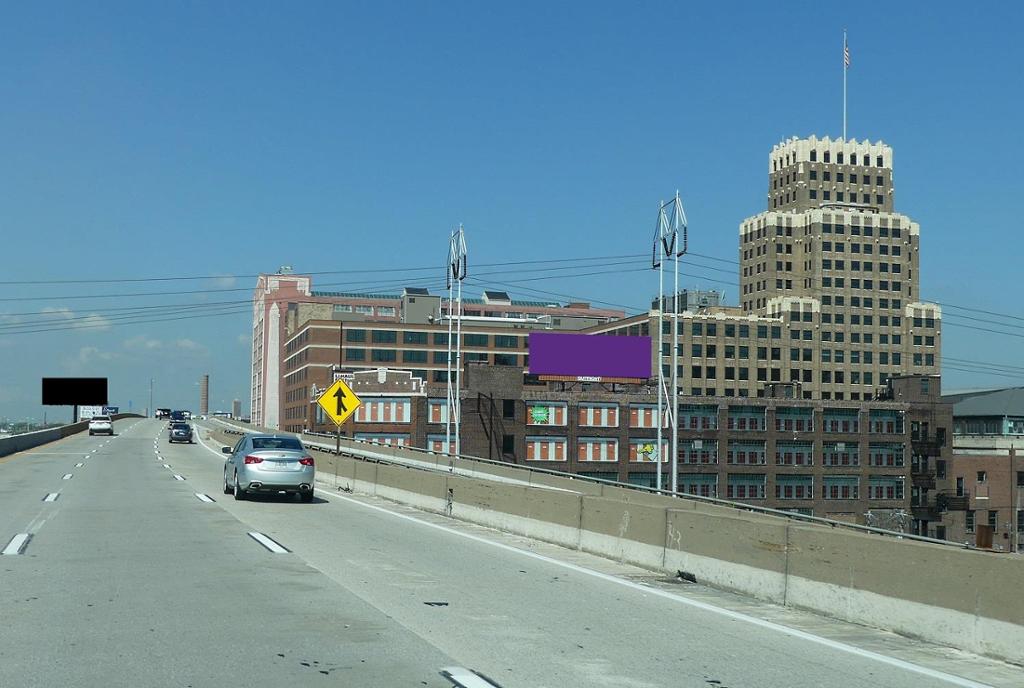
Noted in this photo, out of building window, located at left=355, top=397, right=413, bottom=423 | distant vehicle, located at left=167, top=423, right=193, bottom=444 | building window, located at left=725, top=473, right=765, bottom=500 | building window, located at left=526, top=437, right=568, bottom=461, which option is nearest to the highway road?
distant vehicle, located at left=167, top=423, right=193, bottom=444

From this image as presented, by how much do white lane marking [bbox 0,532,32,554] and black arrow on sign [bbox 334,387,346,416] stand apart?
2049 cm

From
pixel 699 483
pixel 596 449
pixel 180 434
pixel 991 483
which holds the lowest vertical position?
pixel 699 483

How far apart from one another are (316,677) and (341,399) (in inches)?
1202

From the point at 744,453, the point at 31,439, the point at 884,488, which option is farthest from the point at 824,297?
the point at 31,439

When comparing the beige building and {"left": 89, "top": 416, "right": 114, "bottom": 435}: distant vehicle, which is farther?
the beige building

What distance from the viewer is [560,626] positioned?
10.1 metres

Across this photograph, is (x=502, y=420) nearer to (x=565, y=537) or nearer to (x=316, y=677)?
(x=565, y=537)

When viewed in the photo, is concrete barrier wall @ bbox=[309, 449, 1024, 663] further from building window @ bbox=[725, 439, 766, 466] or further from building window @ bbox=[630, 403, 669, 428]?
building window @ bbox=[725, 439, 766, 466]

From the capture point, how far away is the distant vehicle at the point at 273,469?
978 inches

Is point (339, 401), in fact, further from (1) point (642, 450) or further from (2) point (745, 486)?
(2) point (745, 486)

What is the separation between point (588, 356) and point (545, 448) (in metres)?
11.4

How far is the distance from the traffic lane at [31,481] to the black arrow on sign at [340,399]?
8.58 meters

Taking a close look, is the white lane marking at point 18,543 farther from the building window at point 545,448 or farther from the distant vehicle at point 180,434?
the building window at point 545,448

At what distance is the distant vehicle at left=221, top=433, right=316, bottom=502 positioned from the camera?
24844 mm
